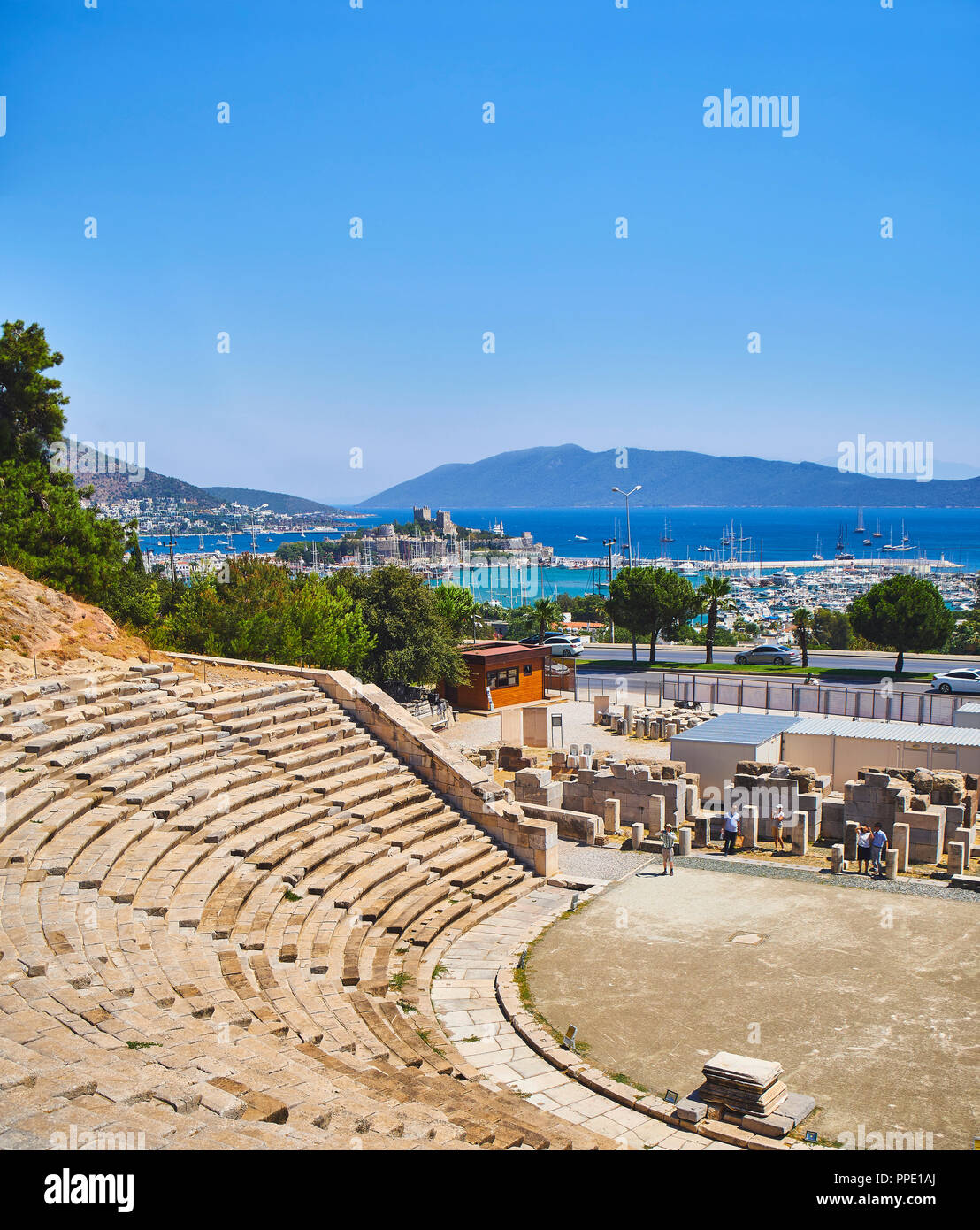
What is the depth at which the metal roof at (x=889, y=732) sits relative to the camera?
25.0 m

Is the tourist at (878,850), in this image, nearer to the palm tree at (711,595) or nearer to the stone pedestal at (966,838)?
the stone pedestal at (966,838)

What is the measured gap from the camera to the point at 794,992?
13820 millimetres

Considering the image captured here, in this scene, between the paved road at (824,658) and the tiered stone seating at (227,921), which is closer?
the tiered stone seating at (227,921)

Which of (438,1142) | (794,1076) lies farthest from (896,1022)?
(438,1142)

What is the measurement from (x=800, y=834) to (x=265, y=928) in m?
12.8

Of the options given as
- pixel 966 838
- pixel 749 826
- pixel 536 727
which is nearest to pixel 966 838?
pixel 966 838

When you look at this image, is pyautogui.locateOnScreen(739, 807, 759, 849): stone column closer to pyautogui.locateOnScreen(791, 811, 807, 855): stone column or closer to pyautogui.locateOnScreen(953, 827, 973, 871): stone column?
pyautogui.locateOnScreen(791, 811, 807, 855): stone column

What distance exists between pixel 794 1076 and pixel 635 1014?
96.7 inches

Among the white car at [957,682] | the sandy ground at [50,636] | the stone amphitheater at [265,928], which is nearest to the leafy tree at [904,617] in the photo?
the white car at [957,682]

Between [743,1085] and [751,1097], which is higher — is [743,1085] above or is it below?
above

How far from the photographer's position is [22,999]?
8.98 metres

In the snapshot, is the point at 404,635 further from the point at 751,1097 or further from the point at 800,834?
the point at 751,1097

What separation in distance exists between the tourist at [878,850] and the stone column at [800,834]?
6.33 feet

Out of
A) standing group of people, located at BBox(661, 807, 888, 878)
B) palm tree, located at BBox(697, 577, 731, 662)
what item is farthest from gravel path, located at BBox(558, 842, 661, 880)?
palm tree, located at BBox(697, 577, 731, 662)
